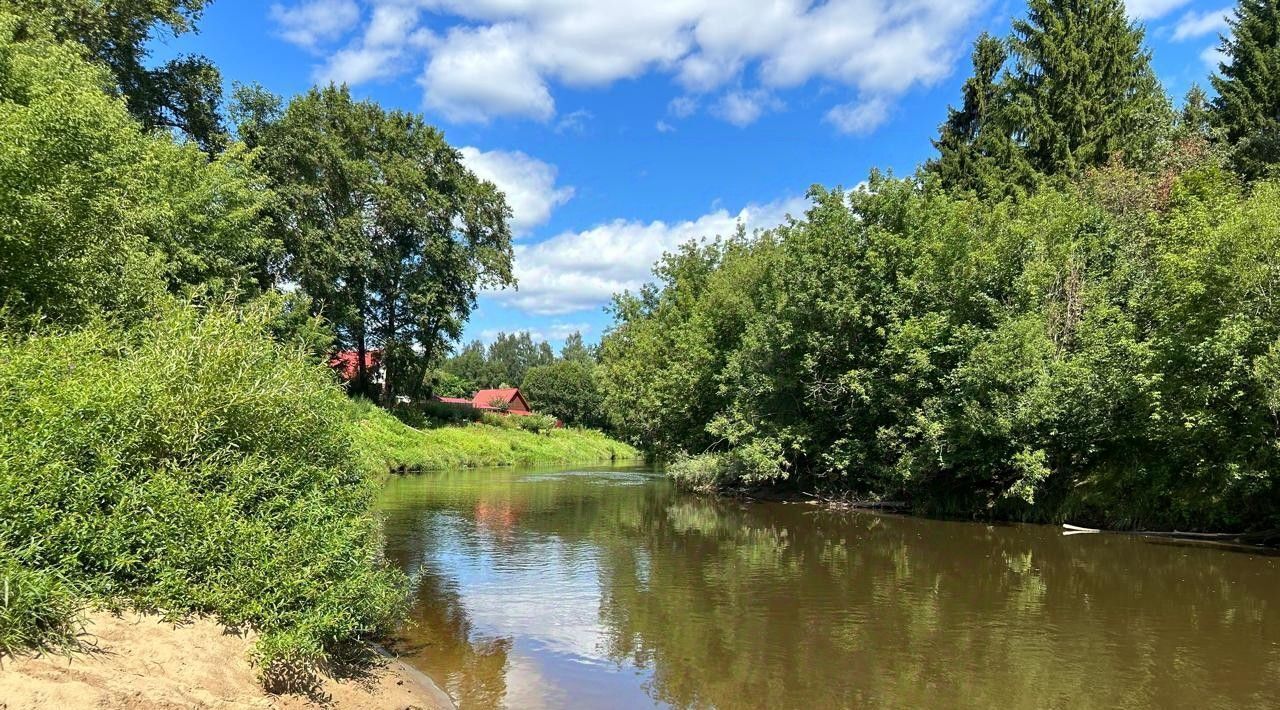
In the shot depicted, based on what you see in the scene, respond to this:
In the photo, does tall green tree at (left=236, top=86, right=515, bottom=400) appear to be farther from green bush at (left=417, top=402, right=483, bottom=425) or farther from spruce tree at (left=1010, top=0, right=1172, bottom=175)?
spruce tree at (left=1010, top=0, right=1172, bottom=175)

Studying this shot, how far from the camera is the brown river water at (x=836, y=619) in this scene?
8672 millimetres

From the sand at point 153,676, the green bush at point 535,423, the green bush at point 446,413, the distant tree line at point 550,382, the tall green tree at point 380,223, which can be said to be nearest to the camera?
the sand at point 153,676

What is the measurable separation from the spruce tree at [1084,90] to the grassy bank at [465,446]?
38.2 m

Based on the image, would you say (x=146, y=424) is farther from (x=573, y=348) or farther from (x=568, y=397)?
(x=573, y=348)

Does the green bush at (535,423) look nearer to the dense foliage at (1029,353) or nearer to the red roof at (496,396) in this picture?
the red roof at (496,396)

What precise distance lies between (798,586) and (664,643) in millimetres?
4241

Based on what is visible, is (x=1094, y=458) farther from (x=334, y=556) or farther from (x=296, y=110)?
(x=296, y=110)

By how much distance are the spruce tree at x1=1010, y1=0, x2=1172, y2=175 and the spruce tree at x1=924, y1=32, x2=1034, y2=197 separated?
1.48 meters

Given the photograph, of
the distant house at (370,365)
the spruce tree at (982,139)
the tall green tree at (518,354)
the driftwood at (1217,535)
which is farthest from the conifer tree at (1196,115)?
the tall green tree at (518,354)

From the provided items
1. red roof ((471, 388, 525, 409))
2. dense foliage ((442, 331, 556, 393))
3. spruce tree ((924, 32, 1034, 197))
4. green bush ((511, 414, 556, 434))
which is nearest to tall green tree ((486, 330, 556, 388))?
dense foliage ((442, 331, 556, 393))

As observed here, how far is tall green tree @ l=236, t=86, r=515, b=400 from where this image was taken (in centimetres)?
4022

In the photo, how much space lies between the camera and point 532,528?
21156 mm

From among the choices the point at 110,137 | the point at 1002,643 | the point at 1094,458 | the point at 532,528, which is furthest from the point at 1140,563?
the point at 110,137

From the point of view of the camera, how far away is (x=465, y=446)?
161 ft
